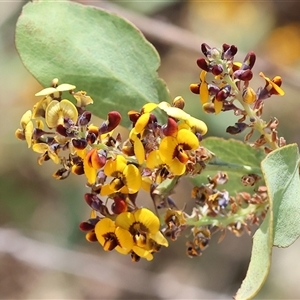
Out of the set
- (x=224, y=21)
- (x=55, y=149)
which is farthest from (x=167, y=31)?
(x=55, y=149)

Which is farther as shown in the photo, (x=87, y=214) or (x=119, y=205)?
(x=87, y=214)

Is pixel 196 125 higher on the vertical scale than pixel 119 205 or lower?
higher

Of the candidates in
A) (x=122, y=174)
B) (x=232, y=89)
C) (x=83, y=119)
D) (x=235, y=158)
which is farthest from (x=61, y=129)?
(x=235, y=158)

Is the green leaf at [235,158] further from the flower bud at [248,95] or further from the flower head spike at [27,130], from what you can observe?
the flower head spike at [27,130]

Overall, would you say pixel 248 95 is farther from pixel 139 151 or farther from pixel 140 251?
pixel 140 251

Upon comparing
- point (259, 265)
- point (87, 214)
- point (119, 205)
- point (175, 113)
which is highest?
point (175, 113)

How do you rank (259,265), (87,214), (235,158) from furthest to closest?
(87,214) → (235,158) → (259,265)

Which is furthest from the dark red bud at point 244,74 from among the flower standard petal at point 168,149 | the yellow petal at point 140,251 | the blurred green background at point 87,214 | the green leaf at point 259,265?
the blurred green background at point 87,214
